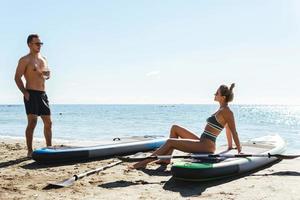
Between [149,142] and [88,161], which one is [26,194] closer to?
[88,161]

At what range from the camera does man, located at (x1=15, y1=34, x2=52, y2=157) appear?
7.58 metres

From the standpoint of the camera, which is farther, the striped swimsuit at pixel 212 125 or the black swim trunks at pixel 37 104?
the black swim trunks at pixel 37 104

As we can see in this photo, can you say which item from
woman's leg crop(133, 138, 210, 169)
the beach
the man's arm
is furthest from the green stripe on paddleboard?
the man's arm

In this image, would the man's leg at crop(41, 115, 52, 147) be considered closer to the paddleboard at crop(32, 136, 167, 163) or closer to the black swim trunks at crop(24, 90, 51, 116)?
the black swim trunks at crop(24, 90, 51, 116)

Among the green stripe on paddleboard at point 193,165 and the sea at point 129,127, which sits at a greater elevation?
the green stripe on paddleboard at point 193,165

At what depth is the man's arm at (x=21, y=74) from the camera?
24.7 feet

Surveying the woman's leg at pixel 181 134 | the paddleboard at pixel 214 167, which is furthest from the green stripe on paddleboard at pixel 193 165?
the woman's leg at pixel 181 134

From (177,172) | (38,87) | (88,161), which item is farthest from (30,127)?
(177,172)

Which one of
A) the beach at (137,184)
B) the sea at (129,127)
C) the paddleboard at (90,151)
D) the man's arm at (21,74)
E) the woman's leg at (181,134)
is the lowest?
the sea at (129,127)

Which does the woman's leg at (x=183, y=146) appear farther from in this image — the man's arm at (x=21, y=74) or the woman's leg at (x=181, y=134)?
the man's arm at (x=21, y=74)

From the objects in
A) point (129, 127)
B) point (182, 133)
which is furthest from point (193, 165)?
point (129, 127)

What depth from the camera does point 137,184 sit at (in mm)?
5555

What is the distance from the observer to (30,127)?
7.66 metres

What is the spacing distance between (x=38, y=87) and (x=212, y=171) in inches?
158
